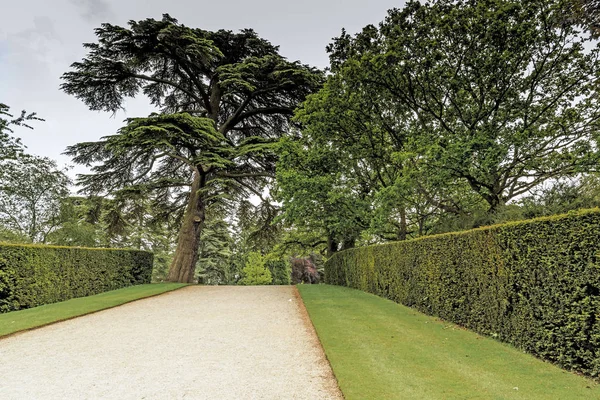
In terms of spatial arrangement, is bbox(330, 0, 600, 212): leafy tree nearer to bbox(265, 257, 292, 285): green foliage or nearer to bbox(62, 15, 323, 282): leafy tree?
bbox(62, 15, 323, 282): leafy tree

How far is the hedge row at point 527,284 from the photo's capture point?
146 inches

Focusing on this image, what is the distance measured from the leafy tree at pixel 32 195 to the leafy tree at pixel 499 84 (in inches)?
703

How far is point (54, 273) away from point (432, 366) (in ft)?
35.3

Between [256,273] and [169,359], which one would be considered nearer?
[169,359]

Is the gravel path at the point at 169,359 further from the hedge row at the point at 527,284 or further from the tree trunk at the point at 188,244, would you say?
the tree trunk at the point at 188,244

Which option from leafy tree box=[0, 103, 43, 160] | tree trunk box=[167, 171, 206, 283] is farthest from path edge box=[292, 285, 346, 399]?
leafy tree box=[0, 103, 43, 160]

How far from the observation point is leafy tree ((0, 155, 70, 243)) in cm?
1730

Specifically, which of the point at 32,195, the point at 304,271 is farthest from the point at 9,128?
the point at 304,271

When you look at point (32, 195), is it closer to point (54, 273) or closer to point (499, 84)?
point (54, 273)

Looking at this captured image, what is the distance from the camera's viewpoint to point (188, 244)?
17.5 meters

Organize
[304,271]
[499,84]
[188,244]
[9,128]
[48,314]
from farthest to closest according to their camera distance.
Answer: [304,271], [188,244], [9,128], [499,84], [48,314]

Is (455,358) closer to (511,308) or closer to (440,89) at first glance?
(511,308)

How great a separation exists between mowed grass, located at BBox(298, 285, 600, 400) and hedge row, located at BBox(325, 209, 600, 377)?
261 millimetres

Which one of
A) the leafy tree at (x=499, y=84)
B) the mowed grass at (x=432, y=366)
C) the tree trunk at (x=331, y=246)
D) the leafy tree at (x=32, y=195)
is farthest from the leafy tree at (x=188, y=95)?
the mowed grass at (x=432, y=366)
